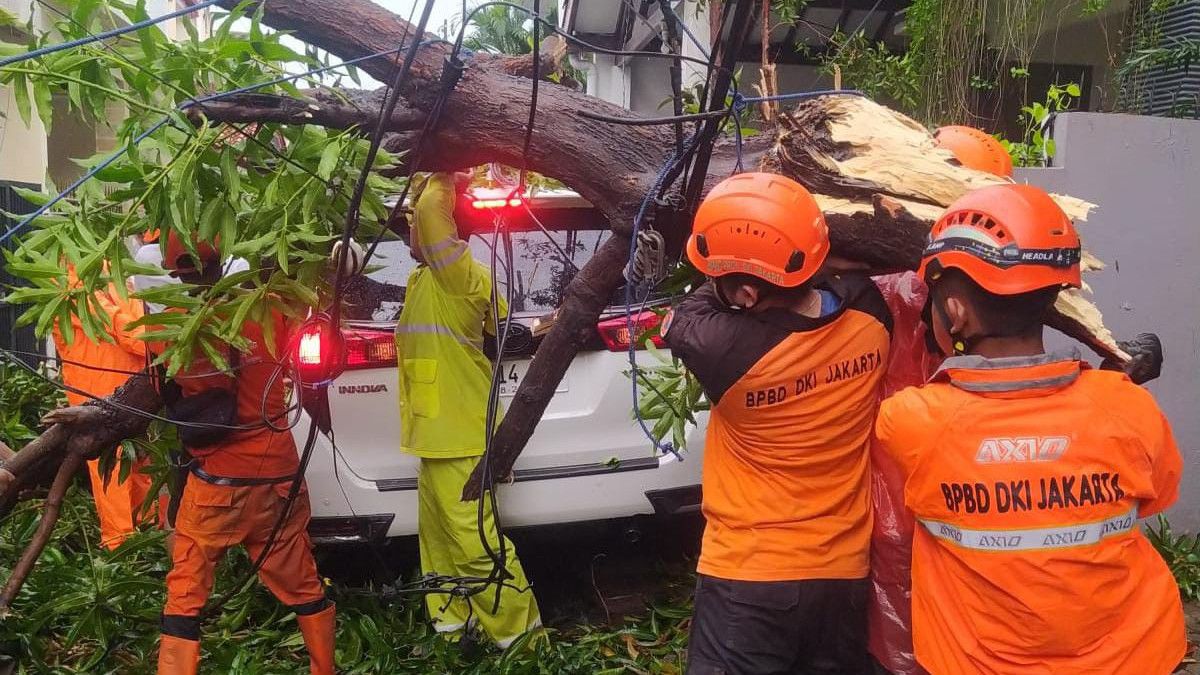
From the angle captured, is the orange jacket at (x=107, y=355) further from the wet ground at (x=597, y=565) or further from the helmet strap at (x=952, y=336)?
the helmet strap at (x=952, y=336)

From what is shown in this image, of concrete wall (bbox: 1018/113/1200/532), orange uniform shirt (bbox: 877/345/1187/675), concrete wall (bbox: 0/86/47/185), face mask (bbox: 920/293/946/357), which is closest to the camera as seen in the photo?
orange uniform shirt (bbox: 877/345/1187/675)

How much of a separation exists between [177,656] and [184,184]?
6.18ft

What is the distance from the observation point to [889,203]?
2303 mm

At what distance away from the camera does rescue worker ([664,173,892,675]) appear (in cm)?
232

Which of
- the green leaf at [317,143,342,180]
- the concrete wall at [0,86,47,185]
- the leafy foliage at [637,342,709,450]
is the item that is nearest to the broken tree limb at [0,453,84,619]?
the green leaf at [317,143,342,180]

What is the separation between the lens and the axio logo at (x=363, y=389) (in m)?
3.68

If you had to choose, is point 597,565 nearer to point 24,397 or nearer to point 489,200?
point 489,200

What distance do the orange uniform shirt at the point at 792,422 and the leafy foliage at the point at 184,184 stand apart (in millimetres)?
1277

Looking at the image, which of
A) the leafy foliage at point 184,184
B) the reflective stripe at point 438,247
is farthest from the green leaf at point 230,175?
the reflective stripe at point 438,247

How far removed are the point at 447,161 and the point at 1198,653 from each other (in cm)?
374

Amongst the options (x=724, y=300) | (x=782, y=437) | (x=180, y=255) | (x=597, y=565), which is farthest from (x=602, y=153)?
(x=597, y=565)

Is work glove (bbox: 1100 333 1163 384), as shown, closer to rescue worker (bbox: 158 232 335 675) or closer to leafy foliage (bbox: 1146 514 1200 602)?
leafy foliage (bbox: 1146 514 1200 602)

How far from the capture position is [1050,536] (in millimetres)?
1805

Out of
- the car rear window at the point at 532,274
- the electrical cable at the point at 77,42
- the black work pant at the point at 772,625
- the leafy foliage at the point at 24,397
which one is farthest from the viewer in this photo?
the leafy foliage at the point at 24,397
